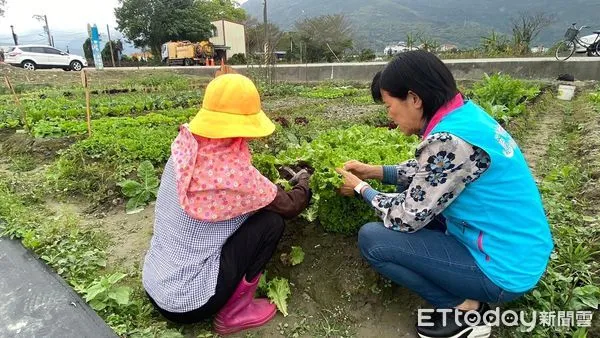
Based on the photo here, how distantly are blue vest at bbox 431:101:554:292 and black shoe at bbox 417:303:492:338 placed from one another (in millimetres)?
342

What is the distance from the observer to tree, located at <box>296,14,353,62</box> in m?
33.7

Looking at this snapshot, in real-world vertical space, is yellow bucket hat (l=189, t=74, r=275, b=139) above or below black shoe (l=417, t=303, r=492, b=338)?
above

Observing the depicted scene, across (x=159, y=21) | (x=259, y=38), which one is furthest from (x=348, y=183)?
(x=159, y=21)

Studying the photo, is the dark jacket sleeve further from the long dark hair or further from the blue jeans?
the long dark hair

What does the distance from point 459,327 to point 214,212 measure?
4.85ft

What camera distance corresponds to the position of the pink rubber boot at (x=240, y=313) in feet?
7.39

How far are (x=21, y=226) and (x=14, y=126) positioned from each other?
495cm

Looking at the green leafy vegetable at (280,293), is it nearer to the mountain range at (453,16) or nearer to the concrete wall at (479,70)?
the concrete wall at (479,70)

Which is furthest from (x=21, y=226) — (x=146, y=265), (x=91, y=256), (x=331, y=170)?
(x=331, y=170)

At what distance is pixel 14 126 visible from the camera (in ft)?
23.3

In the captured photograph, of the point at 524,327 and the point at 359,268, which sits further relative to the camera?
the point at 359,268

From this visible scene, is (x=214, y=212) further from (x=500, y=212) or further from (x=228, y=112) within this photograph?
(x=500, y=212)

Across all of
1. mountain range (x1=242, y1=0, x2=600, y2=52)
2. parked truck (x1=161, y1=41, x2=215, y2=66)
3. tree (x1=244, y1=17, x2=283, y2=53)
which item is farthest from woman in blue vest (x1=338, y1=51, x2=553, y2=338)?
mountain range (x1=242, y1=0, x2=600, y2=52)

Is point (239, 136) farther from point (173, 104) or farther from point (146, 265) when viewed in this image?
point (173, 104)
